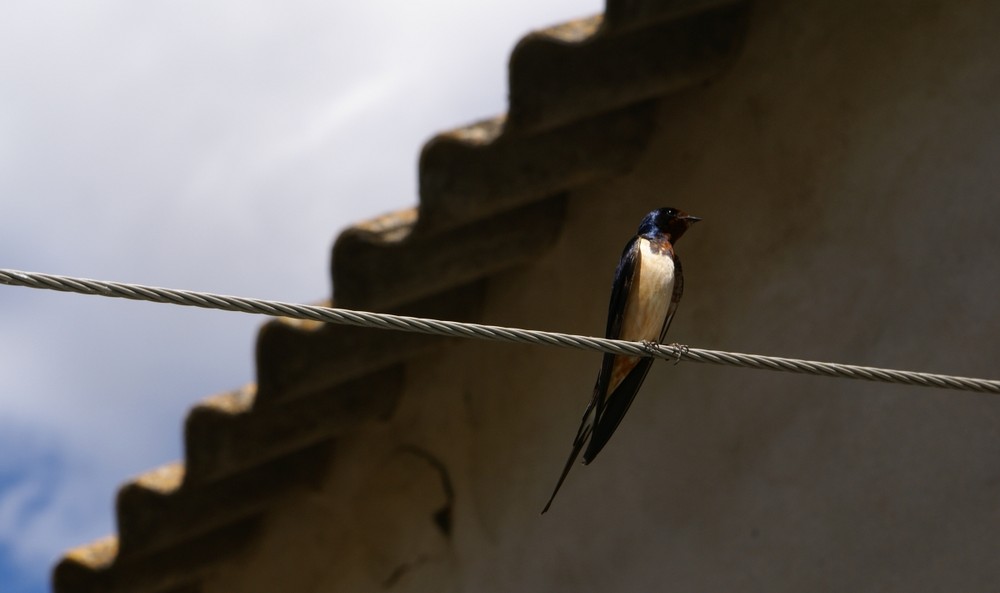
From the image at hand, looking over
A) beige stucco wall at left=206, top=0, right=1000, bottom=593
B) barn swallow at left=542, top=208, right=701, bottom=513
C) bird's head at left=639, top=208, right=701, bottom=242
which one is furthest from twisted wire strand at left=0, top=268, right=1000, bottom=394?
bird's head at left=639, top=208, right=701, bottom=242

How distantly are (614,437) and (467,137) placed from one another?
4.00ft

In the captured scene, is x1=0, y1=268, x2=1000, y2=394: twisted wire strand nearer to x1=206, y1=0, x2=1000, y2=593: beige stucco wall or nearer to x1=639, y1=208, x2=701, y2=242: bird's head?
x1=206, y1=0, x2=1000, y2=593: beige stucco wall

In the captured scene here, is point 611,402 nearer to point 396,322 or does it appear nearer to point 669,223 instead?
point 669,223

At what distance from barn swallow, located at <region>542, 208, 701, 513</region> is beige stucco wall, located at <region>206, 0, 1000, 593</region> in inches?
9.3

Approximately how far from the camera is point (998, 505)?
141 inches

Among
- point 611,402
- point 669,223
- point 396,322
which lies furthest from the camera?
point 669,223

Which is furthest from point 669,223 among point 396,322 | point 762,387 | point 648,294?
point 396,322

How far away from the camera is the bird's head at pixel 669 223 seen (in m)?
4.43

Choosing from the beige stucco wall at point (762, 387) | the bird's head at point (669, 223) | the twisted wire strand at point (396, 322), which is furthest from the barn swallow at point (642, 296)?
the twisted wire strand at point (396, 322)

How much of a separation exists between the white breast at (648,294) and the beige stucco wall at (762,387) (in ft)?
0.86

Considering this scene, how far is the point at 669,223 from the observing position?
14.6 feet

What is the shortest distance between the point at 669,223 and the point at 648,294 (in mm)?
275

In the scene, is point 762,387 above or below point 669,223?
below

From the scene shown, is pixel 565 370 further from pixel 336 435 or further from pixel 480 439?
pixel 336 435
